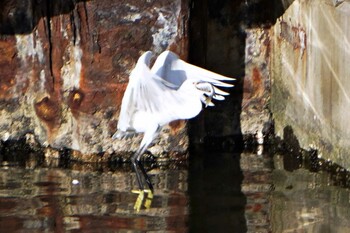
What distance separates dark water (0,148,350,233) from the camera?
7691 millimetres

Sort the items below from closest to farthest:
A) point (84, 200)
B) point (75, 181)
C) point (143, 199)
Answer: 1. point (143, 199)
2. point (84, 200)
3. point (75, 181)

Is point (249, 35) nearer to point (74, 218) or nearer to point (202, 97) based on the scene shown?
point (202, 97)

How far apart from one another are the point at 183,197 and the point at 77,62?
1529mm

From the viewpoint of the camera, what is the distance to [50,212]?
7.99 metres

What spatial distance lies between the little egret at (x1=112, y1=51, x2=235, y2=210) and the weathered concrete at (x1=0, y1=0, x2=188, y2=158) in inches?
16.9

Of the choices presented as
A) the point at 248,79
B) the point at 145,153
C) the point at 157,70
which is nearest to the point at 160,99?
the point at 157,70

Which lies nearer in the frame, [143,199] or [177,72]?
[143,199]

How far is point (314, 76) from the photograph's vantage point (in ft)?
29.5

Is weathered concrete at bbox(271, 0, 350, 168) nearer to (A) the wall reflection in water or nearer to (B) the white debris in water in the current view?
(A) the wall reflection in water

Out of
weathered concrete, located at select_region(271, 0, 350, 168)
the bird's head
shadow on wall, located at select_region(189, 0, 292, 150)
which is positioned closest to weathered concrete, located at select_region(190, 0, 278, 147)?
shadow on wall, located at select_region(189, 0, 292, 150)

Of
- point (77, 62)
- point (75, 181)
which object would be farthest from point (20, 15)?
point (75, 181)

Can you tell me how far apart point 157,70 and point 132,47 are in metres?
0.54

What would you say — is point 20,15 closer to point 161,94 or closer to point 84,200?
point 161,94

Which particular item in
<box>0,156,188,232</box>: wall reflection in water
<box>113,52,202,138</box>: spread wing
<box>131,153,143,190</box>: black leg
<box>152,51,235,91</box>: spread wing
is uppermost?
<box>152,51,235,91</box>: spread wing
